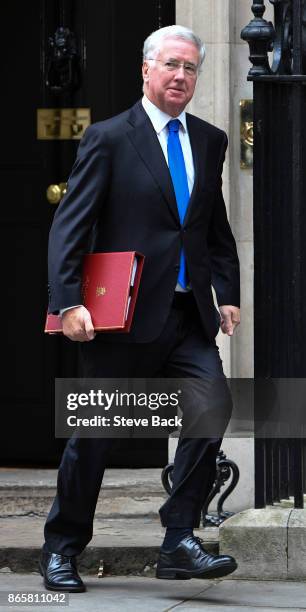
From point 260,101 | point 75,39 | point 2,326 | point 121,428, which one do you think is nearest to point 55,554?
point 121,428

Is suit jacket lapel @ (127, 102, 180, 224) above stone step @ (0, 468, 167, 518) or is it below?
above

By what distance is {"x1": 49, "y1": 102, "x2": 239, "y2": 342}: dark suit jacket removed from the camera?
5316 millimetres

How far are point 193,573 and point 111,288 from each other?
104 cm

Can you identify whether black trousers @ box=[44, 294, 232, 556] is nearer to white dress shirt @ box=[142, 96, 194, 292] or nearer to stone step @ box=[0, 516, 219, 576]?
white dress shirt @ box=[142, 96, 194, 292]

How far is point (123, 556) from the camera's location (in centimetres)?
607

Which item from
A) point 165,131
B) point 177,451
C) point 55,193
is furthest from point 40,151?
point 177,451

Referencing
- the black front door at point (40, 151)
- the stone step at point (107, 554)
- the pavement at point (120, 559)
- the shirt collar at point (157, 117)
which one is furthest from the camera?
the black front door at point (40, 151)

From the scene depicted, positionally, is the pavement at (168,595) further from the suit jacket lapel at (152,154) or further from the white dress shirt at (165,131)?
the white dress shirt at (165,131)

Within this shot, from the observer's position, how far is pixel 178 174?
215 inches

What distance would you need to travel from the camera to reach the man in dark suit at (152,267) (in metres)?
5.35

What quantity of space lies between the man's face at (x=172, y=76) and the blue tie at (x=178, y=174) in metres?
0.09

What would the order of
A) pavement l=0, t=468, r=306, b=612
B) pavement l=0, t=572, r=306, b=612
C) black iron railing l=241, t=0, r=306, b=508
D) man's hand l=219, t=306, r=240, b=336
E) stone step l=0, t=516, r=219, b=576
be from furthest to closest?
1. stone step l=0, t=516, r=219, b=576
2. black iron railing l=241, t=0, r=306, b=508
3. man's hand l=219, t=306, r=240, b=336
4. pavement l=0, t=468, r=306, b=612
5. pavement l=0, t=572, r=306, b=612

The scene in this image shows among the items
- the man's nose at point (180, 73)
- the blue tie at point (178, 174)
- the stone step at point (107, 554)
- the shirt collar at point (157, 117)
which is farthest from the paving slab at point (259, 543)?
the man's nose at point (180, 73)

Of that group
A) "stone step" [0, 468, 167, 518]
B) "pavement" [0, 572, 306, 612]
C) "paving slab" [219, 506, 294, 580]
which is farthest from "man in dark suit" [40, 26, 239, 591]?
"stone step" [0, 468, 167, 518]
